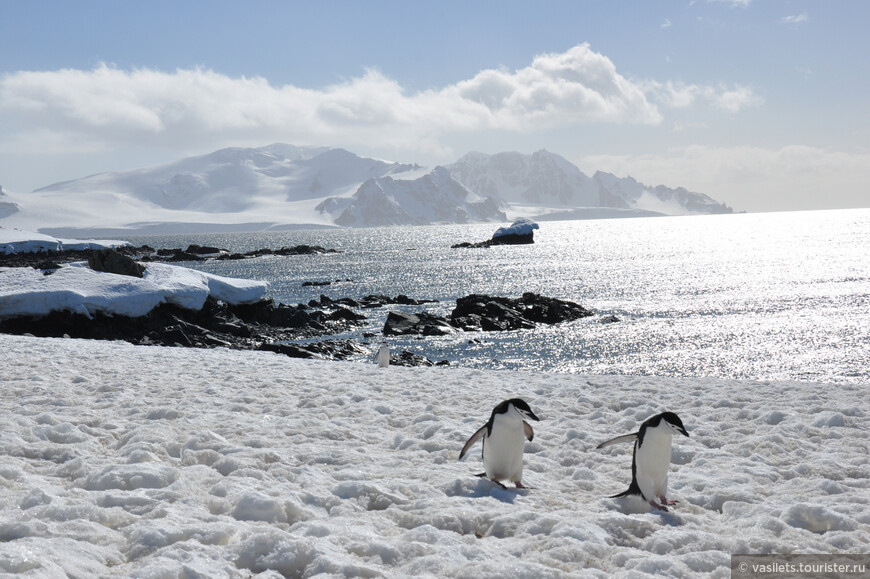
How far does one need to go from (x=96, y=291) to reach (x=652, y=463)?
24688 mm

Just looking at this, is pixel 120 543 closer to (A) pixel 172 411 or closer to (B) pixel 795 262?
(A) pixel 172 411

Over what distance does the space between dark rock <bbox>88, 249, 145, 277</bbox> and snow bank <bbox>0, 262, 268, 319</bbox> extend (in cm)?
129

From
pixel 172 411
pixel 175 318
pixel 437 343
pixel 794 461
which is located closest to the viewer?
pixel 794 461

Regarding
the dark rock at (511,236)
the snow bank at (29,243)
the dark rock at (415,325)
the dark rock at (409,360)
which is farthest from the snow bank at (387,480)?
the dark rock at (511,236)

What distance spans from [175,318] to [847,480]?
26122 mm

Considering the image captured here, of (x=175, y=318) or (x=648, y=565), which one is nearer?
(x=648, y=565)

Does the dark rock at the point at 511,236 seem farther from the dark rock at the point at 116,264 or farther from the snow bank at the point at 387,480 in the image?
the snow bank at the point at 387,480

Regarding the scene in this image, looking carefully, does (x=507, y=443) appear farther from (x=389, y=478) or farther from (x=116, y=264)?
(x=116, y=264)

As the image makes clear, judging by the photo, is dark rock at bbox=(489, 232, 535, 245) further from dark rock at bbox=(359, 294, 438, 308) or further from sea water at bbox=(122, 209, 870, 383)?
dark rock at bbox=(359, 294, 438, 308)

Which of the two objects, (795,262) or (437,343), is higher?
(795,262)

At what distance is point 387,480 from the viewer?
6.18 meters

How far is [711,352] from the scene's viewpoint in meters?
28.9

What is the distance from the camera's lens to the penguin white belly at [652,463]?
5797 millimetres

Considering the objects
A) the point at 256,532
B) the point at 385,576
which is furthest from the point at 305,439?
the point at 385,576
